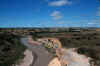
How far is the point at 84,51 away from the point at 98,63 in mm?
9409

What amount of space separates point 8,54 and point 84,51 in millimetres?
13120

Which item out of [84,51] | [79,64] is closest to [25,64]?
[79,64]

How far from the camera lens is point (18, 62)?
19.9m

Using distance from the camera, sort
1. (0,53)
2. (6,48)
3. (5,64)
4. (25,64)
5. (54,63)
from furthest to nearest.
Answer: (6,48), (0,53), (25,64), (5,64), (54,63)

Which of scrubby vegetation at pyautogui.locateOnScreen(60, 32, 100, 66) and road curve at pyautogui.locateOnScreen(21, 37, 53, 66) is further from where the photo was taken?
scrubby vegetation at pyautogui.locateOnScreen(60, 32, 100, 66)

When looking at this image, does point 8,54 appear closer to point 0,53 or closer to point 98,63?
point 0,53

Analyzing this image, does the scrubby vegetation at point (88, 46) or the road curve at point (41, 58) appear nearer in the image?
the road curve at point (41, 58)

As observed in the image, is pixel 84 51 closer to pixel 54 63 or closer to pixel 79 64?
pixel 79 64

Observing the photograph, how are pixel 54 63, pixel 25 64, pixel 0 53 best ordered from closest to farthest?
pixel 54 63 → pixel 25 64 → pixel 0 53

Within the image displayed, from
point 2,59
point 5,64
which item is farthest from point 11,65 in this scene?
point 2,59

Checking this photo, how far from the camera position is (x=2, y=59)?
20016mm

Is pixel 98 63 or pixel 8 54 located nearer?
pixel 98 63

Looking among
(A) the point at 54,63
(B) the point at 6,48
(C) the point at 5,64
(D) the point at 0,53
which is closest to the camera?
(A) the point at 54,63

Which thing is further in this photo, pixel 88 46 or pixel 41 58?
pixel 88 46
